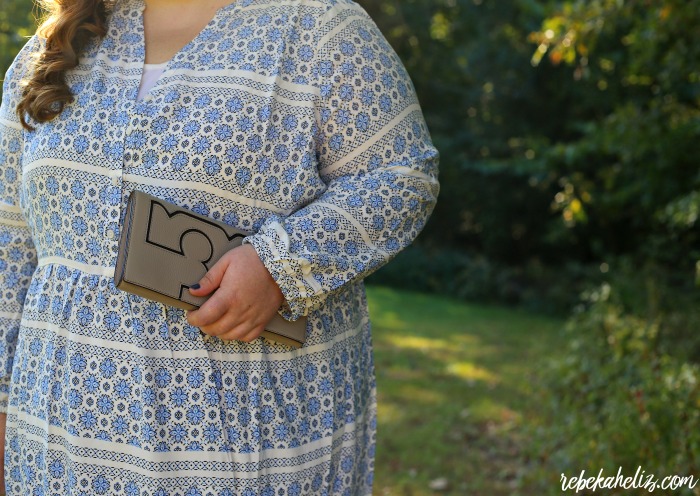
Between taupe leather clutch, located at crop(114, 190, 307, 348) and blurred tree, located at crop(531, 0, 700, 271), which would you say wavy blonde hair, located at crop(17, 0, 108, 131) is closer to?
taupe leather clutch, located at crop(114, 190, 307, 348)

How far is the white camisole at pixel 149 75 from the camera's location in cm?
186

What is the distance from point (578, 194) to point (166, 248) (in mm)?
5991

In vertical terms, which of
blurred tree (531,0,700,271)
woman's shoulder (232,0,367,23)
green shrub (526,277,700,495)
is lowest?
green shrub (526,277,700,495)

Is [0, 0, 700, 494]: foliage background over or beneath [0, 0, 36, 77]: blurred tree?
beneath

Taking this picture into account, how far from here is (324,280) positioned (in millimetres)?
1736

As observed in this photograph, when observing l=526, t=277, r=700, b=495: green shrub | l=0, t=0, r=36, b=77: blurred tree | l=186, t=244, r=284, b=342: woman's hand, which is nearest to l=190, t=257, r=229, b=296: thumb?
l=186, t=244, r=284, b=342: woman's hand

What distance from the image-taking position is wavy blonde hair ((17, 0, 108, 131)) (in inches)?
74.2

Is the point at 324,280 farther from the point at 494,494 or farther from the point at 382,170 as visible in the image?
the point at 494,494

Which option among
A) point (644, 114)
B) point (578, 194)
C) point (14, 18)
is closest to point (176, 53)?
point (14, 18)

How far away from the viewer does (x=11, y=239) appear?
206 centimetres

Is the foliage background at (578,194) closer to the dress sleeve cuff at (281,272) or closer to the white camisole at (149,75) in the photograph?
the dress sleeve cuff at (281,272)

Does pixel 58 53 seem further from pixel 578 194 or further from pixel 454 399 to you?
pixel 578 194

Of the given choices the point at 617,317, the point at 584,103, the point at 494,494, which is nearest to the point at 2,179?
the point at 494,494

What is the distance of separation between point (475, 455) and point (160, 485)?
11.6 ft
